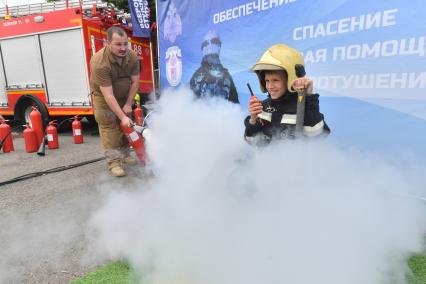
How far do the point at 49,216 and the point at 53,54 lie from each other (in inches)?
198

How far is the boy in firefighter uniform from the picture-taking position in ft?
5.65

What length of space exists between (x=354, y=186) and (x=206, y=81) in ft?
9.44

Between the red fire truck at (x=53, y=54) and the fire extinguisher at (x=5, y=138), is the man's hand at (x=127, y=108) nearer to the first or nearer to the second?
the fire extinguisher at (x=5, y=138)

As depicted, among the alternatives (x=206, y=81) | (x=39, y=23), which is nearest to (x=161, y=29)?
(x=206, y=81)

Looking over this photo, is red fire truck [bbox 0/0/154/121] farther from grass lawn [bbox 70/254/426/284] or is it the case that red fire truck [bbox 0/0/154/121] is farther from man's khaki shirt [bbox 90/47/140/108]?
grass lawn [bbox 70/254/426/284]

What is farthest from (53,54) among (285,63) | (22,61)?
(285,63)

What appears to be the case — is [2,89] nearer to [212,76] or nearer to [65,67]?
[65,67]

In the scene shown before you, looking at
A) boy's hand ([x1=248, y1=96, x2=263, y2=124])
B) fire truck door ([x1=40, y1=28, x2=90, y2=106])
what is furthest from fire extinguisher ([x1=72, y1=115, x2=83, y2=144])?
boy's hand ([x1=248, y1=96, x2=263, y2=124])

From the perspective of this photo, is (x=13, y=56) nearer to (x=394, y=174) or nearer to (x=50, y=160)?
(x=50, y=160)

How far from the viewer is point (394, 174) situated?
205cm

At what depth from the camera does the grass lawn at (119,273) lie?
172 centimetres

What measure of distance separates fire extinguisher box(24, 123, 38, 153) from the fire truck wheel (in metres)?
1.66

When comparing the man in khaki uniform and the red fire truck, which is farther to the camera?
the red fire truck

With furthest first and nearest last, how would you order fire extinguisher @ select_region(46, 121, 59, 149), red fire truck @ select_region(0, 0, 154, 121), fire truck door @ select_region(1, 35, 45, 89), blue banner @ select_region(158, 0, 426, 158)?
fire truck door @ select_region(1, 35, 45, 89), red fire truck @ select_region(0, 0, 154, 121), fire extinguisher @ select_region(46, 121, 59, 149), blue banner @ select_region(158, 0, 426, 158)
